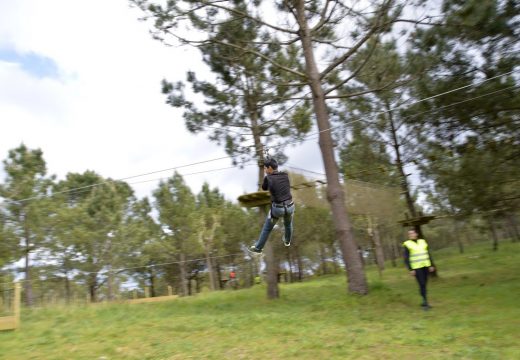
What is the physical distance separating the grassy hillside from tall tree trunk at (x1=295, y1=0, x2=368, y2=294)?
62 centimetres

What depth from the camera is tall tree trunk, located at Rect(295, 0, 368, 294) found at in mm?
10648

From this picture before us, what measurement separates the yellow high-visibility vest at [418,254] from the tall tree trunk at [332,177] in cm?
236

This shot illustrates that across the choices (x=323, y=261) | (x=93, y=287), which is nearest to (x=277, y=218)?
(x=93, y=287)

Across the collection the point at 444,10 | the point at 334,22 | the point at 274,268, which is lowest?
the point at 274,268

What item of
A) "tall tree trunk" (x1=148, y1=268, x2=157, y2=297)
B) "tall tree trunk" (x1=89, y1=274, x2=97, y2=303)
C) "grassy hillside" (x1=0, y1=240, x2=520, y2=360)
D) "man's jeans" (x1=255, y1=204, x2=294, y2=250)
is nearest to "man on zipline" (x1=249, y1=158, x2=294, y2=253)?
"man's jeans" (x1=255, y1=204, x2=294, y2=250)

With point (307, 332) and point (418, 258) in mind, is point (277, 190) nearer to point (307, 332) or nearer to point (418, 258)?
point (307, 332)

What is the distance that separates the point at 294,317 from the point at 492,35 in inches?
293

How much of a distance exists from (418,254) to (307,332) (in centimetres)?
294

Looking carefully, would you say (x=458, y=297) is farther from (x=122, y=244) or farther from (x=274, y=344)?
(x=122, y=244)

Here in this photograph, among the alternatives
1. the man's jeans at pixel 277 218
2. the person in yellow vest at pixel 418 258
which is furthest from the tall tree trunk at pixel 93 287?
→ the man's jeans at pixel 277 218

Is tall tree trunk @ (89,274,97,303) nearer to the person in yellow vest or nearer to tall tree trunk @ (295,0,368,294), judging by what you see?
tall tree trunk @ (295,0,368,294)

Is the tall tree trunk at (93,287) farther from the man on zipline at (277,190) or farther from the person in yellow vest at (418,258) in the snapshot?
the man on zipline at (277,190)

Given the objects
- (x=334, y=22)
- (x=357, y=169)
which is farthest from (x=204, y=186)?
(x=334, y=22)

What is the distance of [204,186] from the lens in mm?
35719
